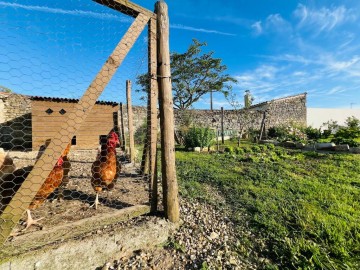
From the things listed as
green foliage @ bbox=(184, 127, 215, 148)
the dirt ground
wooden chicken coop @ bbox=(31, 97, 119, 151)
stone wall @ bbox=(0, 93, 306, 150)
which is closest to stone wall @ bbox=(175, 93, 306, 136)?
stone wall @ bbox=(0, 93, 306, 150)

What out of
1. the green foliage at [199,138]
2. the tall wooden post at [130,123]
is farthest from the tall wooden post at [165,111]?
the green foliage at [199,138]

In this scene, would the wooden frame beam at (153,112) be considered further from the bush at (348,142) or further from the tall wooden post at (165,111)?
the bush at (348,142)

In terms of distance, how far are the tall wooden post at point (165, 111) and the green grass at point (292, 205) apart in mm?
828

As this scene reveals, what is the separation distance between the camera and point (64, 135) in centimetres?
162

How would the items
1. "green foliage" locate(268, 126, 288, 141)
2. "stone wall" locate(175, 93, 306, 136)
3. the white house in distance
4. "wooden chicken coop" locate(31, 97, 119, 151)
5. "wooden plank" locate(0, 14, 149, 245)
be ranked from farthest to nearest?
1. the white house in distance
2. "stone wall" locate(175, 93, 306, 136)
3. "green foliage" locate(268, 126, 288, 141)
4. "wooden chicken coop" locate(31, 97, 119, 151)
5. "wooden plank" locate(0, 14, 149, 245)

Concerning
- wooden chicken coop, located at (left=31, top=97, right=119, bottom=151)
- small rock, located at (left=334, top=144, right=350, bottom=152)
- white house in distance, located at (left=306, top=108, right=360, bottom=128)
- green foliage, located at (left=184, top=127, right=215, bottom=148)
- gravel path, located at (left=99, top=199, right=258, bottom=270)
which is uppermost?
white house in distance, located at (left=306, top=108, right=360, bottom=128)

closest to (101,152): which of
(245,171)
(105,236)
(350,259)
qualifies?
(105,236)

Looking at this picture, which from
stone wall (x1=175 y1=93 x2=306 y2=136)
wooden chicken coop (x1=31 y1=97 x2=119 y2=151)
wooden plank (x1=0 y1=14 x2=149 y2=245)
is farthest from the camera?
stone wall (x1=175 y1=93 x2=306 y2=136)

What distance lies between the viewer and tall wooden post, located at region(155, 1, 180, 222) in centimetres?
212

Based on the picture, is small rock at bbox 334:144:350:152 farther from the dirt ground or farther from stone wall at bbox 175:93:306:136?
the dirt ground

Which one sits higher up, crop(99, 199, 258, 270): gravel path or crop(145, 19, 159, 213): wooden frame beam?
crop(145, 19, 159, 213): wooden frame beam

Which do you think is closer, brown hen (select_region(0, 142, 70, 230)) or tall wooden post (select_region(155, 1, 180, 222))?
brown hen (select_region(0, 142, 70, 230))

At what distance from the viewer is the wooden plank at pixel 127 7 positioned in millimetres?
1833

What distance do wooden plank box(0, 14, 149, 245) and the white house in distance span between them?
21812mm
